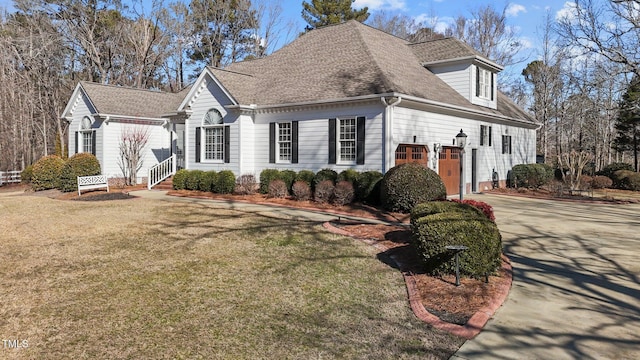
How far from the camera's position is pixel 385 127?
553 inches

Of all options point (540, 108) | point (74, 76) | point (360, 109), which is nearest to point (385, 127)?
point (360, 109)

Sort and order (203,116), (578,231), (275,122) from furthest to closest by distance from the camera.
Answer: (203,116) → (275,122) → (578,231)

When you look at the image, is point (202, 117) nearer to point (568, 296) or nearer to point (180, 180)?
point (180, 180)

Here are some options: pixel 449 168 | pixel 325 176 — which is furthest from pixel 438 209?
pixel 449 168

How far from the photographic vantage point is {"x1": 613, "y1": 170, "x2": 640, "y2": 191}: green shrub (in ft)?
75.0

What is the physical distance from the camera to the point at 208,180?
17.3 metres

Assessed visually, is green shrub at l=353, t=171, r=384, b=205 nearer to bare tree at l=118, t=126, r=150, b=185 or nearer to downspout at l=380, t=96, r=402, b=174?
downspout at l=380, t=96, r=402, b=174

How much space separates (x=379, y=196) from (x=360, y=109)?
3509mm

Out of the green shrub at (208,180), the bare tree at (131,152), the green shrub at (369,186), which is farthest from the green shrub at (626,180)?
the bare tree at (131,152)

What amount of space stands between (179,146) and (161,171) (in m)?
1.93

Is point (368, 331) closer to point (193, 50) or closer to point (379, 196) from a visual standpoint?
point (379, 196)

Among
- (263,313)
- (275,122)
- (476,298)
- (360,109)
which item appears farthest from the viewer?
(275,122)

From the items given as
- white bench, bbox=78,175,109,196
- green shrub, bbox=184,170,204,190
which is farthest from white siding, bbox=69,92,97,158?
green shrub, bbox=184,170,204,190

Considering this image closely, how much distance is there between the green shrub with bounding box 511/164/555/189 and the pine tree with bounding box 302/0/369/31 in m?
21.0
